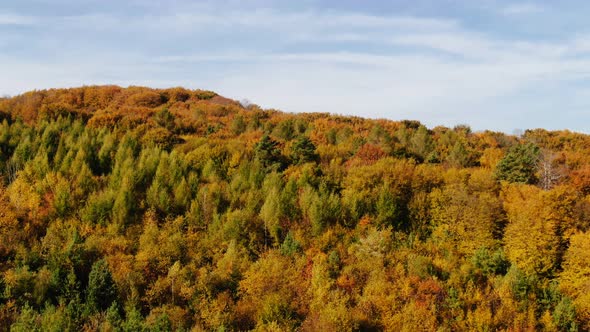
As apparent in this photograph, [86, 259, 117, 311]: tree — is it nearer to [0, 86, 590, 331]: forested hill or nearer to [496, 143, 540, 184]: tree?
[0, 86, 590, 331]: forested hill

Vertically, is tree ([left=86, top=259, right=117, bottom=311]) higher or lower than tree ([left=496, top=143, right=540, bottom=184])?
lower

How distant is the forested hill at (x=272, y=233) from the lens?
50812 millimetres

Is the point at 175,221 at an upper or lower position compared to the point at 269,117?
lower

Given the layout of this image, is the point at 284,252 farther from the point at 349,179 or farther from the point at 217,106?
the point at 217,106

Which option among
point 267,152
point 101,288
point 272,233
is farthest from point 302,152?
point 101,288

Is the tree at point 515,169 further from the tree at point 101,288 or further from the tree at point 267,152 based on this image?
the tree at point 101,288

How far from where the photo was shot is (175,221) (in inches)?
2532

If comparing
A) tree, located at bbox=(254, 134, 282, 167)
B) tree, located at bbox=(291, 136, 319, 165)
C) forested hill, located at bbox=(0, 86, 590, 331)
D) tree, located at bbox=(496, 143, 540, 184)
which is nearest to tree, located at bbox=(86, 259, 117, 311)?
forested hill, located at bbox=(0, 86, 590, 331)

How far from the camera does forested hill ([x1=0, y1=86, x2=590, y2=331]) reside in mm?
50812

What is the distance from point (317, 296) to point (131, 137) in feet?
141

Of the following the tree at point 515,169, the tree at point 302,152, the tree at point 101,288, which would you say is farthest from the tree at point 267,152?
the tree at point 515,169

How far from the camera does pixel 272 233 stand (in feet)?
213

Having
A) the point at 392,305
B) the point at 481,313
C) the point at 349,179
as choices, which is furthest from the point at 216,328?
the point at 349,179

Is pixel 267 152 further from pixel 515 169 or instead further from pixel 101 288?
pixel 515 169
